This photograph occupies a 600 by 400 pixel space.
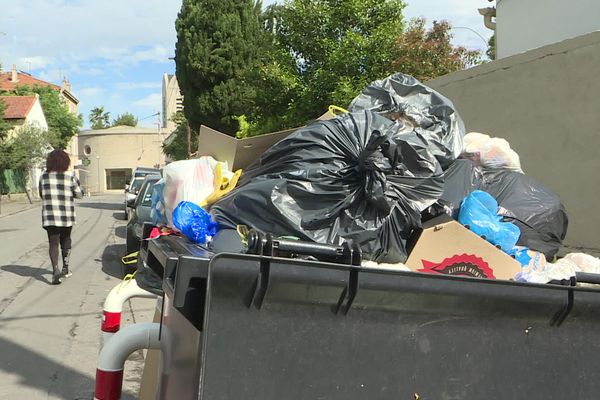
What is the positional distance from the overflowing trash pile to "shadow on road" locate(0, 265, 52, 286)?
7.12 metres

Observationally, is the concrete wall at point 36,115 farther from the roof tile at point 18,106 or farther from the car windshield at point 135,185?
the car windshield at point 135,185

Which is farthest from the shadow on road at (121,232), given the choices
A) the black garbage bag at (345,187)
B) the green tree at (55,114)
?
the green tree at (55,114)

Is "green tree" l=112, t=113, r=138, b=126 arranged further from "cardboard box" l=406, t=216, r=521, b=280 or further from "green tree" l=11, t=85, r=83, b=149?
"cardboard box" l=406, t=216, r=521, b=280

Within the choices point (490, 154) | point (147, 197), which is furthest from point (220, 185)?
point (147, 197)

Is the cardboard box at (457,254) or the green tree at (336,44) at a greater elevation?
the green tree at (336,44)

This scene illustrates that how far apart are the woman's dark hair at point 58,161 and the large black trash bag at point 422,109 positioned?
6080 mm

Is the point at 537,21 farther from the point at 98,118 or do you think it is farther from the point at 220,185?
the point at 98,118

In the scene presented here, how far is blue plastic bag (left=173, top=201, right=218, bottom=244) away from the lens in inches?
82.3

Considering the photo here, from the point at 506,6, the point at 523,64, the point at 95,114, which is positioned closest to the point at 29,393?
the point at 523,64

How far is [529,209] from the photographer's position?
3191 millimetres

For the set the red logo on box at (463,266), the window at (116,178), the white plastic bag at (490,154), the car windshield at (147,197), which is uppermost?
the white plastic bag at (490,154)

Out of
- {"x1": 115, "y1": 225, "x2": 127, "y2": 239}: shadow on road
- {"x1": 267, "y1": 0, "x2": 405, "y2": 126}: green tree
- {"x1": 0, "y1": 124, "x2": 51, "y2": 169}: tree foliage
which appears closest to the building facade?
{"x1": 0, "y1": 124, "x2": 51, "y2": 169}: tree foliage

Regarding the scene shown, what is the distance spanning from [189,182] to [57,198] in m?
6.16

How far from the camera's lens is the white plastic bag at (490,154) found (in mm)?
3508
